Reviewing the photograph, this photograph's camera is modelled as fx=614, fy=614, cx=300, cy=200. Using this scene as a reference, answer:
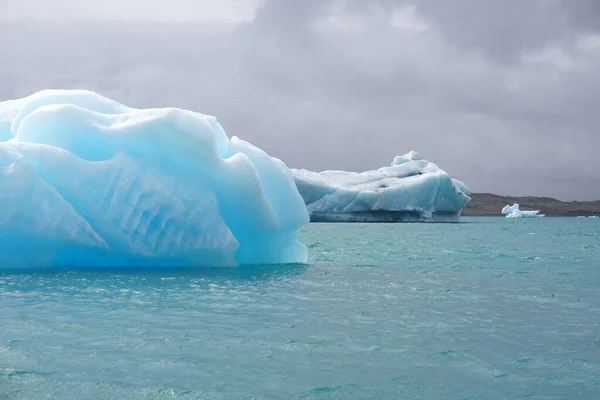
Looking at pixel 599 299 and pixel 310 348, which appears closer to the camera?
pixel 310 348

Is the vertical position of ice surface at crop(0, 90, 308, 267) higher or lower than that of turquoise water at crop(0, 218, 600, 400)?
higher

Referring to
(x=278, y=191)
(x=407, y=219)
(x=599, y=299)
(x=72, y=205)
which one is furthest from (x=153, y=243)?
(x=407, y=219)

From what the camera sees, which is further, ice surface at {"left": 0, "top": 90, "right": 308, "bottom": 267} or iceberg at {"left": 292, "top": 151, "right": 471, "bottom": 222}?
iceberg at {"left": 292, "top": 151, "right": 471, "bottom": 222}

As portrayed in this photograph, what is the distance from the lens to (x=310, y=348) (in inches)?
233

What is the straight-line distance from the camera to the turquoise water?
4.77 meters

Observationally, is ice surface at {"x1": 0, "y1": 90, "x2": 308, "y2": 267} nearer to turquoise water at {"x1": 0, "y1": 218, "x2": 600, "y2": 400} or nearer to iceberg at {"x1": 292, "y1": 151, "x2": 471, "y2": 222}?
turquoise water at {"x1": 0, "y1": 218, "x2": 600, "y2": 400}

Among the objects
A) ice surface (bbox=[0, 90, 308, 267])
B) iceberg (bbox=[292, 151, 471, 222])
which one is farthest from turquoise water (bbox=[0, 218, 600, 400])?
iceberg (bbox=[292, 151, 471, 222])

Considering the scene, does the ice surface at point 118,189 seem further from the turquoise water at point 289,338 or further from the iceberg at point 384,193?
the iceberg at point 384,193

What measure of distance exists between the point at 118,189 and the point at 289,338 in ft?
20.7

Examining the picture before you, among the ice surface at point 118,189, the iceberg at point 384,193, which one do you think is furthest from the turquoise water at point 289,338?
the iceberg at point 384,193

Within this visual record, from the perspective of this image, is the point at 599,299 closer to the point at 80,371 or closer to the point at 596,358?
the point at 596,358

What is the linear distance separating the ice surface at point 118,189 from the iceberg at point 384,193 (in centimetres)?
3298

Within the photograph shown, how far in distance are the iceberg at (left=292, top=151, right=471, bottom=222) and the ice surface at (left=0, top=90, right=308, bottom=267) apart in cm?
3298

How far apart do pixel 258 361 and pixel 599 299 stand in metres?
6.57
